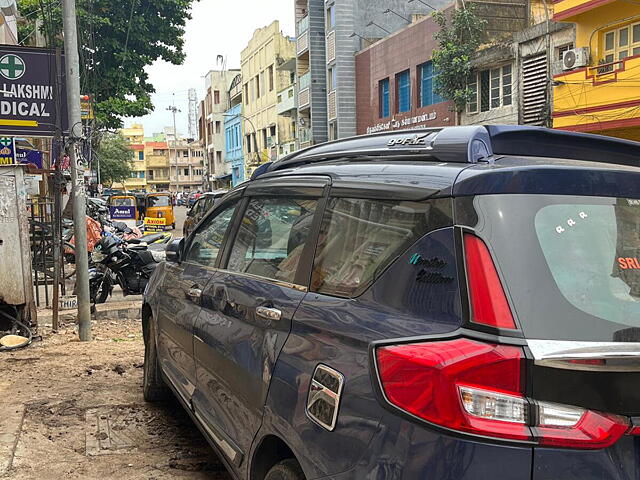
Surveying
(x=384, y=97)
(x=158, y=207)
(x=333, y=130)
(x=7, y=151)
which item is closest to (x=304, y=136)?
(x=333, y=130)

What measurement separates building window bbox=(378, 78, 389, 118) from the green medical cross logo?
72.3ft

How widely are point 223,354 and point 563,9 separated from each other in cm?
1722

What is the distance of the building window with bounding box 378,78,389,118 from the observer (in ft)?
94.3

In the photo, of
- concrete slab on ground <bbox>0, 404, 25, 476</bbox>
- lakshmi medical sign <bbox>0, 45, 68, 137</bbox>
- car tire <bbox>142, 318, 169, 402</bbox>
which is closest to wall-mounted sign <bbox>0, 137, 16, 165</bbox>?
lakshmi medical sign <bbox>0, 45, 68, 137</bbox>

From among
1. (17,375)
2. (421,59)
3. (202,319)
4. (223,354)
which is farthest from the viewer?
(421,59)

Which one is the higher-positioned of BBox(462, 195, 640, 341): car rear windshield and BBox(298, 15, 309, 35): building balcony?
BBox(298, 15, 309, 35): building balcony

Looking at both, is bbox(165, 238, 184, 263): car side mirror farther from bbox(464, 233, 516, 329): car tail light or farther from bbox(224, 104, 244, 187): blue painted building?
bbox(224, 104, 244, 187): blue painted building

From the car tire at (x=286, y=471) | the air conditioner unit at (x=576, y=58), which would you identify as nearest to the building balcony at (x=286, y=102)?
the air conditioner unit at (x=576, y=58)

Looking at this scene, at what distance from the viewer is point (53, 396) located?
5438 mm

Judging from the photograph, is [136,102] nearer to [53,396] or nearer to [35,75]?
[35,75]

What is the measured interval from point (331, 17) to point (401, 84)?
29.3ft

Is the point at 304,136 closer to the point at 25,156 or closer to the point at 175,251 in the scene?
the point at 25,156

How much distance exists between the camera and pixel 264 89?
48000 millimetres

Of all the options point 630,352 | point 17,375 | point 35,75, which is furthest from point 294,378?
point 35,75
